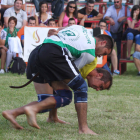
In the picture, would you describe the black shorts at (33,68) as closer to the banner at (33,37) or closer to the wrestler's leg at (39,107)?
the wrestler's leg at (39,107)

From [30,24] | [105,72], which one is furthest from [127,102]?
[30,24]

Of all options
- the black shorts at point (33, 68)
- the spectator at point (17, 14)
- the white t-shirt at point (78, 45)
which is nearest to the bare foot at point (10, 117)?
the black shorts at point (33, 68)

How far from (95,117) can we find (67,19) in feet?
19.8

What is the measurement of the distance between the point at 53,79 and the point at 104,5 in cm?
852

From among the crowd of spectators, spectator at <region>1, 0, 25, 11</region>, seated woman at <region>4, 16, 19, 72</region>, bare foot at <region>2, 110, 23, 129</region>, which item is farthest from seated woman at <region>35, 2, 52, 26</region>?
bare foot at <region>2, 110, 23, 129</region>

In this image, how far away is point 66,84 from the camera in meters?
3.66

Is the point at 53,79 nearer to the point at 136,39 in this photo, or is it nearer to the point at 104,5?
the point at 136,39

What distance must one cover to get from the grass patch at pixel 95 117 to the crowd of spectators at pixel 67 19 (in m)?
2.54

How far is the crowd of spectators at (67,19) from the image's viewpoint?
31.1 feet

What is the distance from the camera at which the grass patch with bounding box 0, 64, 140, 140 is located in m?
3.54

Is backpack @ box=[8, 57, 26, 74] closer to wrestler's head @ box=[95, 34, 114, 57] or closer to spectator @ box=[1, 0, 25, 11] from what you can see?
spectator @ box=[1, 0, 25, 11]

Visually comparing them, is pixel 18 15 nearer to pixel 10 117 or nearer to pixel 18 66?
pixel 18 66

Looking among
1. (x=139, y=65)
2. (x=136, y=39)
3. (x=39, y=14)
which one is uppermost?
(x=39, y=14)

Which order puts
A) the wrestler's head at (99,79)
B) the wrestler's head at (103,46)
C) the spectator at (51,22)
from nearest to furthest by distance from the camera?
the wrestler's head at (103,46) → the wrestler's head at (99,79) → the spectator at (51,22)
